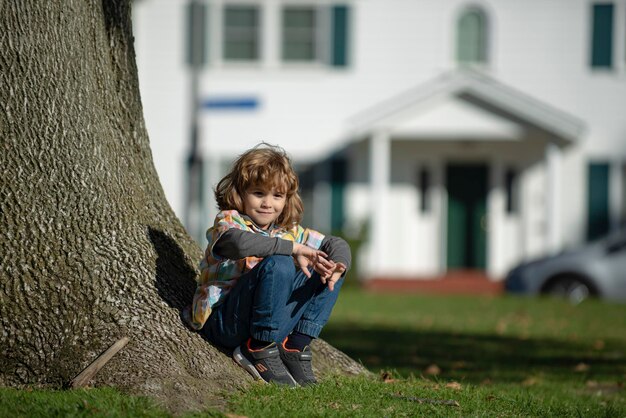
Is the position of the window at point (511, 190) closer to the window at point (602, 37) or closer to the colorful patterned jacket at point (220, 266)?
the window at point (602, 37)

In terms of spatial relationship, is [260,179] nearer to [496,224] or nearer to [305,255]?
[305,255]

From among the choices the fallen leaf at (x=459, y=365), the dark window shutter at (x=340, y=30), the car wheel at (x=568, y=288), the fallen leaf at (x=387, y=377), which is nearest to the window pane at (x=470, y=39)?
the dark window shutter at (x=340, y=30)

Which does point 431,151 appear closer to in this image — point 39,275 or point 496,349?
point 496,349

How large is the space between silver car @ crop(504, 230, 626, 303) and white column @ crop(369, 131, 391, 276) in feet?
11.6

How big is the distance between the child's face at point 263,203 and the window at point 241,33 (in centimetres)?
1619

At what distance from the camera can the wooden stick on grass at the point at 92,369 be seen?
5133mm

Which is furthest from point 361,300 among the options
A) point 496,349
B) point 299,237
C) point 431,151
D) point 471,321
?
point 299,237

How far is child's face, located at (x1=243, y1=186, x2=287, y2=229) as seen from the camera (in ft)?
17.8

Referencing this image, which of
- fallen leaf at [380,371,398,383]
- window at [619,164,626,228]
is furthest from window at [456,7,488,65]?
fallen leaf at [380,371,398,383]

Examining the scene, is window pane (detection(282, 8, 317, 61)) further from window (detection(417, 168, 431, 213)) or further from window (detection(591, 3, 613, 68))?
window (detection(591, 3, 613, 68))

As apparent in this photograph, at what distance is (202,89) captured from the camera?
21.3 meters

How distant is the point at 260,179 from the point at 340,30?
1602cm

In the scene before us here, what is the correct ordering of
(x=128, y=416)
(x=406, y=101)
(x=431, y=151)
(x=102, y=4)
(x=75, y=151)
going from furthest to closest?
(x=431, y=151)
(x=406, y=101)
(x=102, y=4)
(x=75, y=151)
(x=128, y=416)

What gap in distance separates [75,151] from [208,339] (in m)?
1.17
